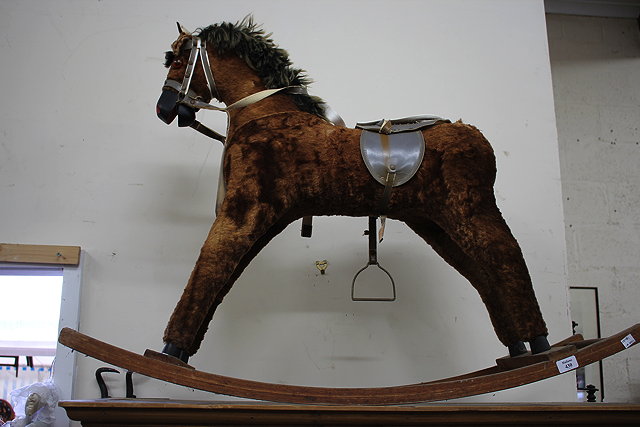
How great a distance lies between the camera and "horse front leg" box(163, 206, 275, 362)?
1.14 meters

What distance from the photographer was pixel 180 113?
1389mm

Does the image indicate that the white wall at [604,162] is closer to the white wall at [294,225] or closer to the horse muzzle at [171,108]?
the white wall at [294,225]

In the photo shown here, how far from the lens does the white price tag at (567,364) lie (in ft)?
3.53

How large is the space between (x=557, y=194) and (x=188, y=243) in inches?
45.8

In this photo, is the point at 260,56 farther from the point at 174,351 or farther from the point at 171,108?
the point at 174,351

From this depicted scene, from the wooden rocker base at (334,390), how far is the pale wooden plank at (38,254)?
0.62 meters

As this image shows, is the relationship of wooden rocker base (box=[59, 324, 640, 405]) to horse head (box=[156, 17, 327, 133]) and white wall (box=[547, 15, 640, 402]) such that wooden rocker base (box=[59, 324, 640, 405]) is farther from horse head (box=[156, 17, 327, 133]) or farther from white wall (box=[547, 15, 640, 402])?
white wall (box=[547, 15, 640, 402])

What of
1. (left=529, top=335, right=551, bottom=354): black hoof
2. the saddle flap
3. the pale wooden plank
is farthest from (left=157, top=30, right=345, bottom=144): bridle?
(left=529, top=335, right=551, bottom=354): black hoof

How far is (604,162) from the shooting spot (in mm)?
2303

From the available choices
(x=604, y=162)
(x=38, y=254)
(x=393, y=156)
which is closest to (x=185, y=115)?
(x=393, y=156)

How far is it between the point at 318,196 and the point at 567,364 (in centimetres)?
59

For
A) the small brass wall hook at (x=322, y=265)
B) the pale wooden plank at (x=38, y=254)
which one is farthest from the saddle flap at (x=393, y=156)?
the pale wooden plank at (x=38, y=254)

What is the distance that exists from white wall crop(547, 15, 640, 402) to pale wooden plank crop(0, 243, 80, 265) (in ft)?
5.67

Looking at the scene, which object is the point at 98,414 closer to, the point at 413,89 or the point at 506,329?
the point at 506,329
